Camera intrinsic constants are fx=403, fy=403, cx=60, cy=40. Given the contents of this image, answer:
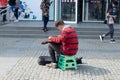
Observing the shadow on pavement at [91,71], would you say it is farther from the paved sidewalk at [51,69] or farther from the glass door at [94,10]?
the glass door at [94,10]

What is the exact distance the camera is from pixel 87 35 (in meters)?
17.5

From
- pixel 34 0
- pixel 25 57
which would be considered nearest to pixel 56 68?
pixel 25 57

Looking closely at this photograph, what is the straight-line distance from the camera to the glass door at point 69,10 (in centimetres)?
1986

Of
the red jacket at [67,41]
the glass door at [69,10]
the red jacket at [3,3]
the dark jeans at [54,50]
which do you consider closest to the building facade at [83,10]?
the glass door at [69,10]

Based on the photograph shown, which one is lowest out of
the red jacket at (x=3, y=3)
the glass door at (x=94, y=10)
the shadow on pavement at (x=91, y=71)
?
the shadow on pavement at (x=91, y=71)

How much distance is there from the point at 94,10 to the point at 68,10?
6.01ft

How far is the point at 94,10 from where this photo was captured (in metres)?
21.1

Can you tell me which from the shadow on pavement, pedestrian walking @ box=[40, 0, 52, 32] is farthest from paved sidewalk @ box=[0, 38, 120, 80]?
pedestrian walking @ box=[40, 0, 52, 32]

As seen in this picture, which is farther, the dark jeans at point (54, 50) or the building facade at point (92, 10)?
the building facade at point (92, 10)

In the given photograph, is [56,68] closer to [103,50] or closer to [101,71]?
[101,71]

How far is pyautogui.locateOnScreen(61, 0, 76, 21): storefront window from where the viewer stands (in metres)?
19.9

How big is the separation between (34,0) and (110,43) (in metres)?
6.34

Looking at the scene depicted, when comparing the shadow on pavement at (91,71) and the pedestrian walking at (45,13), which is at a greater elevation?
the pedestrian walking at (45,13)

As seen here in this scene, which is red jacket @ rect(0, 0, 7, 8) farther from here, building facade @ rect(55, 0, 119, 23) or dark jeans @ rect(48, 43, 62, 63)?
dark jeans @ rect(48, 43, 62, 63)
